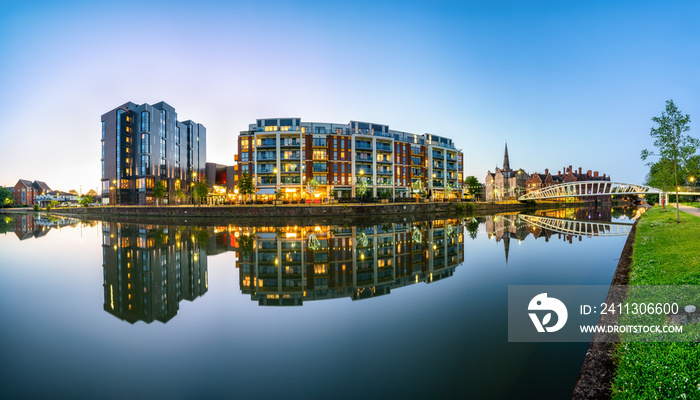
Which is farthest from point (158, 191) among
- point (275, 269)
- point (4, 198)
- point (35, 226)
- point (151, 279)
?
point (275, 269)

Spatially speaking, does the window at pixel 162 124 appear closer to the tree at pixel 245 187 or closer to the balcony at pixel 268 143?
the balcony at pixel 268 143

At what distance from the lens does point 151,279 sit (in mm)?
11586

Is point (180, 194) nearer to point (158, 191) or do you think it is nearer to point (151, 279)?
point (158, 191)

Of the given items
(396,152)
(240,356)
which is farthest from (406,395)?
(396,152)

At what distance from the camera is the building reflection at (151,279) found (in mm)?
8577

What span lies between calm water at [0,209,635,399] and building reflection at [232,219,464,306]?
0.11 m

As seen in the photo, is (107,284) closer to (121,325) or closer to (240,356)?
(121,325)

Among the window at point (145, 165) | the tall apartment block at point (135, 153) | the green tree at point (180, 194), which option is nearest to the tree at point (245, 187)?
the tall apartment block at point (135, 153)

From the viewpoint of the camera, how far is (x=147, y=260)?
15.1 m

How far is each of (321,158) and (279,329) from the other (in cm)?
5556

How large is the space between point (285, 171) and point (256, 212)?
57.1 ft

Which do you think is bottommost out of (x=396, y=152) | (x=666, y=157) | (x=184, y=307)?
(x=184, y=307)

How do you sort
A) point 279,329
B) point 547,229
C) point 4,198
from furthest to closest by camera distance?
point 4,198 → point 547,229 → point 279,329

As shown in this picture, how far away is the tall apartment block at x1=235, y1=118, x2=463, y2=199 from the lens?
60.1m
